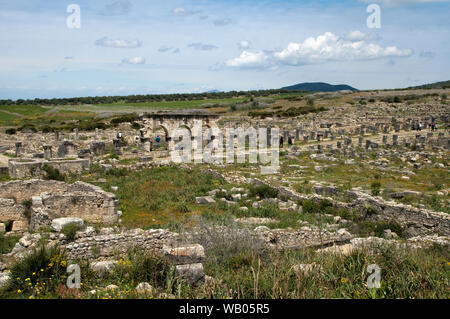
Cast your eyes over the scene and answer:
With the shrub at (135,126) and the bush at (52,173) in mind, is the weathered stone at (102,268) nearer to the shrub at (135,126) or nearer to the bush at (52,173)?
the bush at (52,173)

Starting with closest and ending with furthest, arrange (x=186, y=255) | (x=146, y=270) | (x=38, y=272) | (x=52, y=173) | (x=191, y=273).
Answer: (x=191, y=273)
(x=38, y=272)
(x=146, y=270)
(x=186, y=255)
(x=52, y=173)

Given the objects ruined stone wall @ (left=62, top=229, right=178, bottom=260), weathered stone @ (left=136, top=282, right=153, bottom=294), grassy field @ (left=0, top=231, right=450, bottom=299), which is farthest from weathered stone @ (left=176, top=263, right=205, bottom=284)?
ruined stone wall @ (left=62, top=229, right=178, bottom=260)

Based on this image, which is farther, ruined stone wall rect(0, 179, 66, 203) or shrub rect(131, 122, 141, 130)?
shrub rect(131, 122, 141, 130)

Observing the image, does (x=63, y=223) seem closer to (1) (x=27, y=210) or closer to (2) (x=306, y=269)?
(1) (x=27, y=210)

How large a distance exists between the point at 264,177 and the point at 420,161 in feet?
35.0

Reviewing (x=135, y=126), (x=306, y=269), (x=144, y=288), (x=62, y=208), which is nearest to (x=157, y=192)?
(x=62, y=208)

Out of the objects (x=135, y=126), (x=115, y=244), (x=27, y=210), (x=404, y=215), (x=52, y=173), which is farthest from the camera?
(x=135, y=126)

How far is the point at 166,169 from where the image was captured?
21906mm

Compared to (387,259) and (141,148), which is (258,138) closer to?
(141,148)

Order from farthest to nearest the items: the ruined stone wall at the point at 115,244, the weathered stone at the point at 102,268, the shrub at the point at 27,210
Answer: the shrub at the point at 27,210 < the ruined stone wall at the point at 115,244 < the weathered stone at the point at 102,268

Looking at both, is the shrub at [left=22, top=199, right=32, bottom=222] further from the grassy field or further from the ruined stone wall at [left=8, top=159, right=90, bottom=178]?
the ruined stone wall at [left=8, top=159, right=90, bottom=178]

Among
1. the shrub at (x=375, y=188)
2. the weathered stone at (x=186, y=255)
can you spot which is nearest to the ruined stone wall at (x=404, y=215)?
the shrub at (x=375, y=188)

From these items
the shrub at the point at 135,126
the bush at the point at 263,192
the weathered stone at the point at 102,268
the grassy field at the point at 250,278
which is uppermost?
→ the shrub at the point at 135,126

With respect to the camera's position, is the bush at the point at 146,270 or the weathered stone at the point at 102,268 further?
the weathered stone at the point at 102,268
